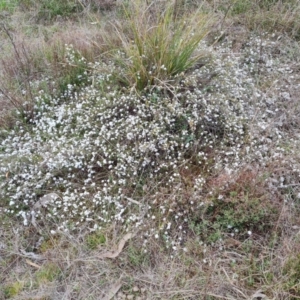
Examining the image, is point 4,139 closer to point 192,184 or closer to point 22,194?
point 22,194

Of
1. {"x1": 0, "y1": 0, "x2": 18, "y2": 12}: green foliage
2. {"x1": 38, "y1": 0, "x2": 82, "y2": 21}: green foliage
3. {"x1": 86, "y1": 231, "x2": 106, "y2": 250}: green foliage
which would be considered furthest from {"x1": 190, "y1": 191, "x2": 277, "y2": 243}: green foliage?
{"x1": 0, "y1": 0, "x2": 18, "y2": 12}: green foliage

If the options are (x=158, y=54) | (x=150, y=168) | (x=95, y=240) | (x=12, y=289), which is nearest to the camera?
(x=12, y=289)

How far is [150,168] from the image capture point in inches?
102

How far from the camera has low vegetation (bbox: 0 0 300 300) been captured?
2.16 m

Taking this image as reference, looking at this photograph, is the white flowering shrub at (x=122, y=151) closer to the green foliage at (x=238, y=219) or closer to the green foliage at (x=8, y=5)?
the green foliage at (x=238, y=219)

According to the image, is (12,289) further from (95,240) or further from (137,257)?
(137,257)

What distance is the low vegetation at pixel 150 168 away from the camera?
2.16 metres

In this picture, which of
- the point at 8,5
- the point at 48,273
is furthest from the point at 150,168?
the point at 8,5

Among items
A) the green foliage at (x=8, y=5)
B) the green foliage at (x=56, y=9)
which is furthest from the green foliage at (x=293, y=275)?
the green foliage at (x=8, y=5)

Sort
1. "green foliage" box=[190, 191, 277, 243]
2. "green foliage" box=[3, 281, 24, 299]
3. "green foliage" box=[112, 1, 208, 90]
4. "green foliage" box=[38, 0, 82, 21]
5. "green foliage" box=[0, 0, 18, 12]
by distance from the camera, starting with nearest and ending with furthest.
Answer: "green foliage" box=[3, 281, 24, 299]
"green foliage" box=[190, 191, 277, 243]
"green foliage" box=[112, 1, 208, 90]
"green foliage" box=[38, 0, 82, 21]
"green foliage" box=[0, 0, 18, 12]

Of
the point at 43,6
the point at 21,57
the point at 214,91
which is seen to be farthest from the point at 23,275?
the point at 43,6

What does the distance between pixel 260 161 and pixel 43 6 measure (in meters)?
3.28

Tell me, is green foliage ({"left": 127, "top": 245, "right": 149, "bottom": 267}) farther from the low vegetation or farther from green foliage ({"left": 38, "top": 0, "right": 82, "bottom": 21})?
green foliage ({"left": 38, "top": 0, "right": 82, "bottom": 21})

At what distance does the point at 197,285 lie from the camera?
2080mm
